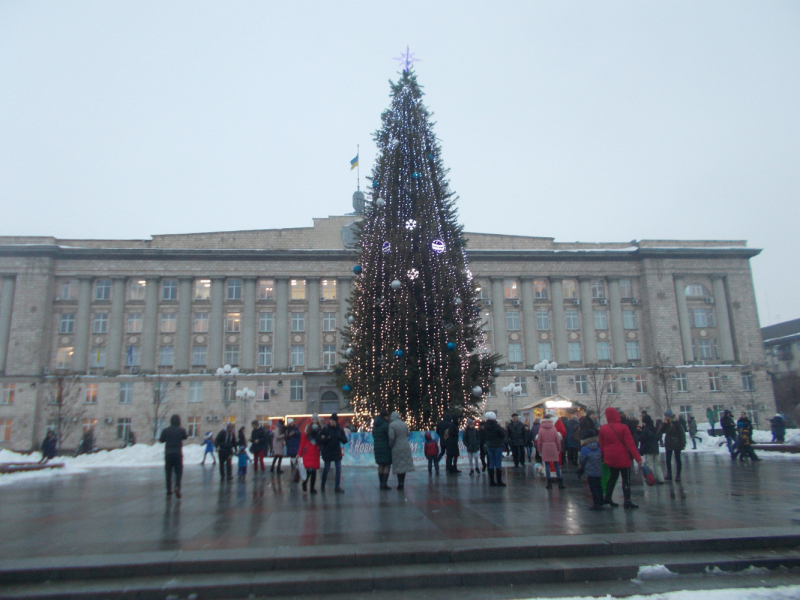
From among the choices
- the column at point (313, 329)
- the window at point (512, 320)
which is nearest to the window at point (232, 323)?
the column at point (313, 329)

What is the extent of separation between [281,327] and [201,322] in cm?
728

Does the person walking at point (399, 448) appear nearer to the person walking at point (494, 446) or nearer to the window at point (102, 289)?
the person walking at point (494, 446)

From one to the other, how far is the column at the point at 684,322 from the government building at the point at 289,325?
176 mm

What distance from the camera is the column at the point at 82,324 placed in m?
48.6

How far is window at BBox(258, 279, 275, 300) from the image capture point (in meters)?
52.1

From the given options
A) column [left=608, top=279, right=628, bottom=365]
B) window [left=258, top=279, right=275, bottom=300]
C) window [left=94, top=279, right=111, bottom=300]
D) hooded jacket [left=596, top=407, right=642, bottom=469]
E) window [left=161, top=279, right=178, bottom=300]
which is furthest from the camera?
column [left=608, top=279, right=628, bottom=365]

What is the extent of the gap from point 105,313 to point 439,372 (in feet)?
139

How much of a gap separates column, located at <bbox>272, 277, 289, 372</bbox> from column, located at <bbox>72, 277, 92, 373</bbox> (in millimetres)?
16323

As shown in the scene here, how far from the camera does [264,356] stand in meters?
51.1

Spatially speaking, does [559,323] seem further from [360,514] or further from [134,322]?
[360,514]

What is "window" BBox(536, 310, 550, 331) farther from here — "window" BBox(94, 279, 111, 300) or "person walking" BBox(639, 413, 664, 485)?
"person walking" BBox(639, 413, 664, 485)

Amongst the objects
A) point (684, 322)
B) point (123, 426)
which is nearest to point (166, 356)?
point (123, 426)

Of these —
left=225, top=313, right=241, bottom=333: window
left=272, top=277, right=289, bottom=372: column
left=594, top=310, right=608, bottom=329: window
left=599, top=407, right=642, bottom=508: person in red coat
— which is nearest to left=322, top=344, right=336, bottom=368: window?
left=272, top=277, right=289, bottom=372: column

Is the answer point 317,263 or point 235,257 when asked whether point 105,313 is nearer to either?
point 235,257
